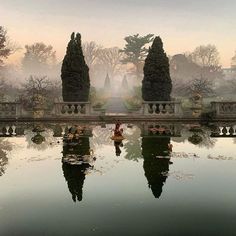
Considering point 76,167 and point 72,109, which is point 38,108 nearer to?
point 72,109

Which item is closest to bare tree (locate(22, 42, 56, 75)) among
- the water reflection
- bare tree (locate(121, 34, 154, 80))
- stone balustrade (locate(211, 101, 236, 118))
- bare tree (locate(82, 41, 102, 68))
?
bare tree (locate(82, 41, 102, 68))

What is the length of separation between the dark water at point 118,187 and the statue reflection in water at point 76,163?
0.09 ft

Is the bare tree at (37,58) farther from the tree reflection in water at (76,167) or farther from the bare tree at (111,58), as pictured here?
the tree reflection in water at (76,167)

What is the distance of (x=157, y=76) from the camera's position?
32.9m

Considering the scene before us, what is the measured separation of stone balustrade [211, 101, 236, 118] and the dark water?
9848 mm

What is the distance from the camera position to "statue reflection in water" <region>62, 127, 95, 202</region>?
10.7 metres

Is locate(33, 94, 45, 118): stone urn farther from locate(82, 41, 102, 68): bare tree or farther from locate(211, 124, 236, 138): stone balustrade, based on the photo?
locate(82, 41, 102, 68): bare tree

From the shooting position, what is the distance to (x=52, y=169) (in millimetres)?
12938

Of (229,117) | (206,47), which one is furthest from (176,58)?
A: (229,117)

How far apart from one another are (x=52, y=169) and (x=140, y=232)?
5.98m

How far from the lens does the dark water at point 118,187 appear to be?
7941 mm

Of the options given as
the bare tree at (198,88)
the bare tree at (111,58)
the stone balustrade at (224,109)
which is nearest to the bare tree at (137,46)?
the bare tree at (198,88)

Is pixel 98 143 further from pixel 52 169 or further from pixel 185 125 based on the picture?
pixel 185 125

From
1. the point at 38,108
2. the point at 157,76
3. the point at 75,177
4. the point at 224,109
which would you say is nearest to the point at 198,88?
the point at 157,76
